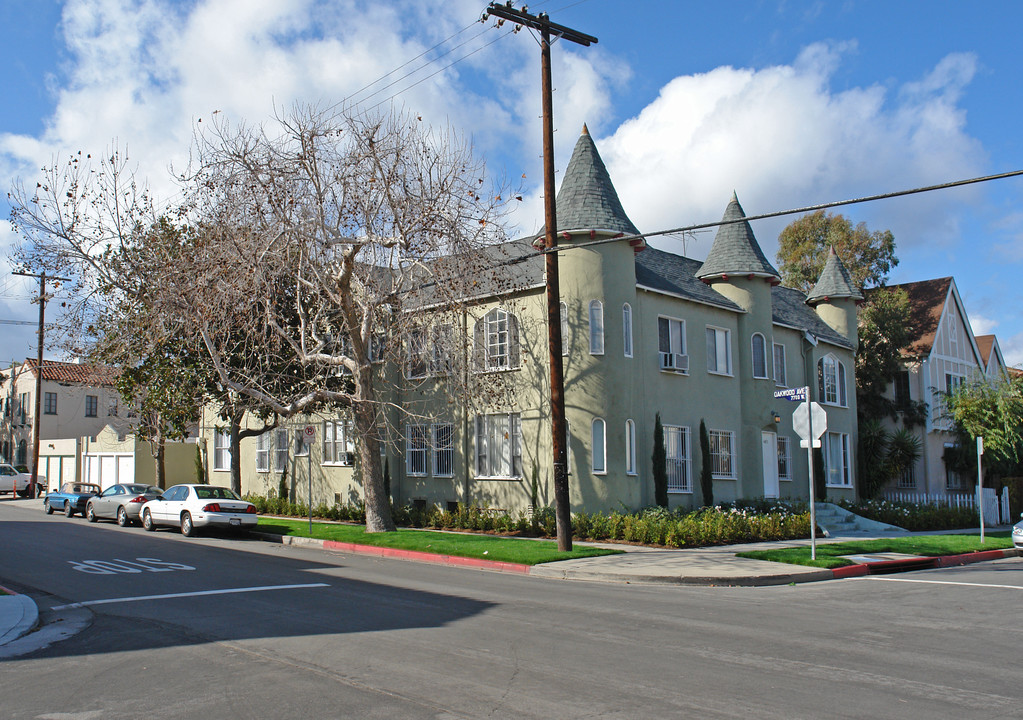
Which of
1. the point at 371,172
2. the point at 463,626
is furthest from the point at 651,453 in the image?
the point at 463,626

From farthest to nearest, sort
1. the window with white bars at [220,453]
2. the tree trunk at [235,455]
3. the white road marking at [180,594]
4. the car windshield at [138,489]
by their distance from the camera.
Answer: the window with white bars at [220,453]
the tree trunk at [235,455]
the car windshield at [138,489]
the white road marking at [180,594]

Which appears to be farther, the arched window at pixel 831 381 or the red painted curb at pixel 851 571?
the arched window at pixel 831 381

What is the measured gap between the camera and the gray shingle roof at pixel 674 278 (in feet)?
82.9

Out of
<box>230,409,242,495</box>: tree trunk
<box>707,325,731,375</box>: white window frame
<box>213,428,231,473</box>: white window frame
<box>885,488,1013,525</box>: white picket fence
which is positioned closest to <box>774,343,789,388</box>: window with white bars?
<box>707,325,731,375</box>: white window frame

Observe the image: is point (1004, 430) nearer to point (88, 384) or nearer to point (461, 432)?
point (461, 432)

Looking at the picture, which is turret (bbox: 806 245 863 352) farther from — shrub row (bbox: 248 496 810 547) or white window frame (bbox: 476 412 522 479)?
white window frame (bbox: 476 412 522 479)

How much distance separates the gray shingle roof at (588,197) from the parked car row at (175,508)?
1167 centimetres

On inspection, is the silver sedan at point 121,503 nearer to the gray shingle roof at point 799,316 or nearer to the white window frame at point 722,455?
the white window frame at point 722,455

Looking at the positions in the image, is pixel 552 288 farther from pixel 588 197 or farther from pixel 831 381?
pixel 831 381

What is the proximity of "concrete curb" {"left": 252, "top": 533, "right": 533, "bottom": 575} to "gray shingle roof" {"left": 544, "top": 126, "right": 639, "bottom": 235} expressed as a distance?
9430 mm

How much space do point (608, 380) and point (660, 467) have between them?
2.97 m

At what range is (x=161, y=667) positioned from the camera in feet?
26.0

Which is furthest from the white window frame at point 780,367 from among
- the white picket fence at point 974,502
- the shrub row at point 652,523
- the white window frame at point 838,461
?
the white picket fence at point 974,502

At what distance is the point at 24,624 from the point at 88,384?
23.3 meters
